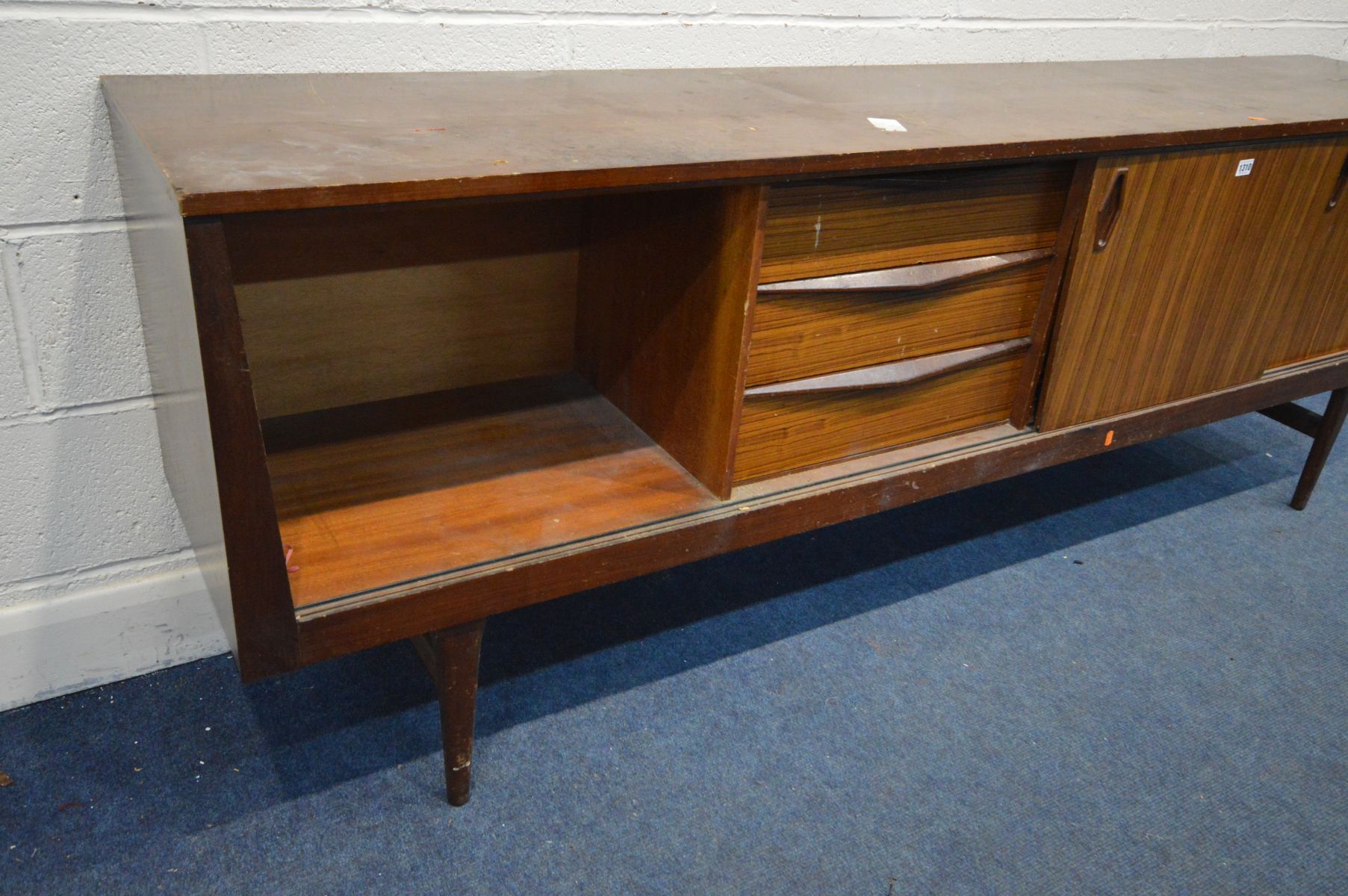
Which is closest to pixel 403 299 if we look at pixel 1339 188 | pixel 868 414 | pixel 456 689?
pixel 456 689

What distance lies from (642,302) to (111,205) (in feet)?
2.08

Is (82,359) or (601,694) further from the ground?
(82,359)

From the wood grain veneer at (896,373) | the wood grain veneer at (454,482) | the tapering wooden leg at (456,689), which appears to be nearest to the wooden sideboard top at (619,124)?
the wood grain veneer at (896,373)

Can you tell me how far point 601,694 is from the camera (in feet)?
4.91

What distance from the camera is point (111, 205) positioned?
1242mm

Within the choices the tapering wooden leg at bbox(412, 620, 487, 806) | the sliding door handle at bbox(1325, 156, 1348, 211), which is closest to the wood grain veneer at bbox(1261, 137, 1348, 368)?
the sliding door handle at bbox(1325, 156, 1348, 211)

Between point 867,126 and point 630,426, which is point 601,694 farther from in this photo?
point 867,126

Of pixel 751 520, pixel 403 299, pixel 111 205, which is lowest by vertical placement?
pixel 751 520

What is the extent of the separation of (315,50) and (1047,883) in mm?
1342

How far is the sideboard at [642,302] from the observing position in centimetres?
99

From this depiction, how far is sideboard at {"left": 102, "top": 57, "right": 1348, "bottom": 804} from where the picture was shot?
3.24 feet

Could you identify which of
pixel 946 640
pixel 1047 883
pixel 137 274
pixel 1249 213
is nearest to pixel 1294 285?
pixel 1249 213

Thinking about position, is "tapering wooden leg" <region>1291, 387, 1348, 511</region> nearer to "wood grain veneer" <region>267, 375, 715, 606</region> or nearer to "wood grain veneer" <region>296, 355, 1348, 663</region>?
"wood grain veneer" <region>296, 355, 1348, 663</region>

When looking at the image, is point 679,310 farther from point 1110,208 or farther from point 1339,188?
point 1339,188
